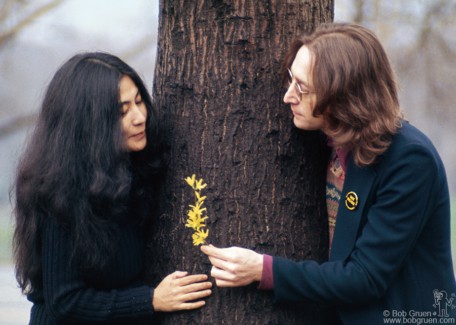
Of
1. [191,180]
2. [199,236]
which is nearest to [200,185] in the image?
[191,180]

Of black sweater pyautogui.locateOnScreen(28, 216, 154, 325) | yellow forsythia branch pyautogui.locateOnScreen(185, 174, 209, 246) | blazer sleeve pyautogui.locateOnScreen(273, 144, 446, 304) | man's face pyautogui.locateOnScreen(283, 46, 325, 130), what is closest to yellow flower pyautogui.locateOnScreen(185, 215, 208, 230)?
yellow forsythia branch pyautogui.locateOnScreen(185, 174, 209, 246)

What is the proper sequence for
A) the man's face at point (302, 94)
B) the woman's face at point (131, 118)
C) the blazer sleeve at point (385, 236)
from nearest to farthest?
the blazer sleeve at point (385, 236) < the man's face at point (302, 94) < the woman's face at point (131, 118)

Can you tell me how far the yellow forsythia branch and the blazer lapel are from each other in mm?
463

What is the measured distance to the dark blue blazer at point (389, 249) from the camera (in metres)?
2.60

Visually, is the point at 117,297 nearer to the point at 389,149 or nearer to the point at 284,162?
the point at 284,162

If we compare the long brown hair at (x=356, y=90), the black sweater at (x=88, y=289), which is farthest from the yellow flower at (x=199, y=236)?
the long brown hair at (x=356, y=90)

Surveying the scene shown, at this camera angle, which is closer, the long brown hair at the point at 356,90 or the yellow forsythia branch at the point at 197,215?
the long brown hair at the point at 356,90

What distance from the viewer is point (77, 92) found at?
9.25 feet

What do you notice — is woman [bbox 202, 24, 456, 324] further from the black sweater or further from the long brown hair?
the black sweater

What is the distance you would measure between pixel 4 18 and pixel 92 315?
6753 millimetres

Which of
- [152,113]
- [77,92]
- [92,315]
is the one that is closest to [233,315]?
[92,315]

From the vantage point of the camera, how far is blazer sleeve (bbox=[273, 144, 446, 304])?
2.59 m

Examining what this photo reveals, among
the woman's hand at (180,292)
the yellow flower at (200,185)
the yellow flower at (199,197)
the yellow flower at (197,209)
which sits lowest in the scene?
the woman's hand at (180,292)

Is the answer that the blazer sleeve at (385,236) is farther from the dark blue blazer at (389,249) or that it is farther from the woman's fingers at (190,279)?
the woman's fingers at (190,279)
